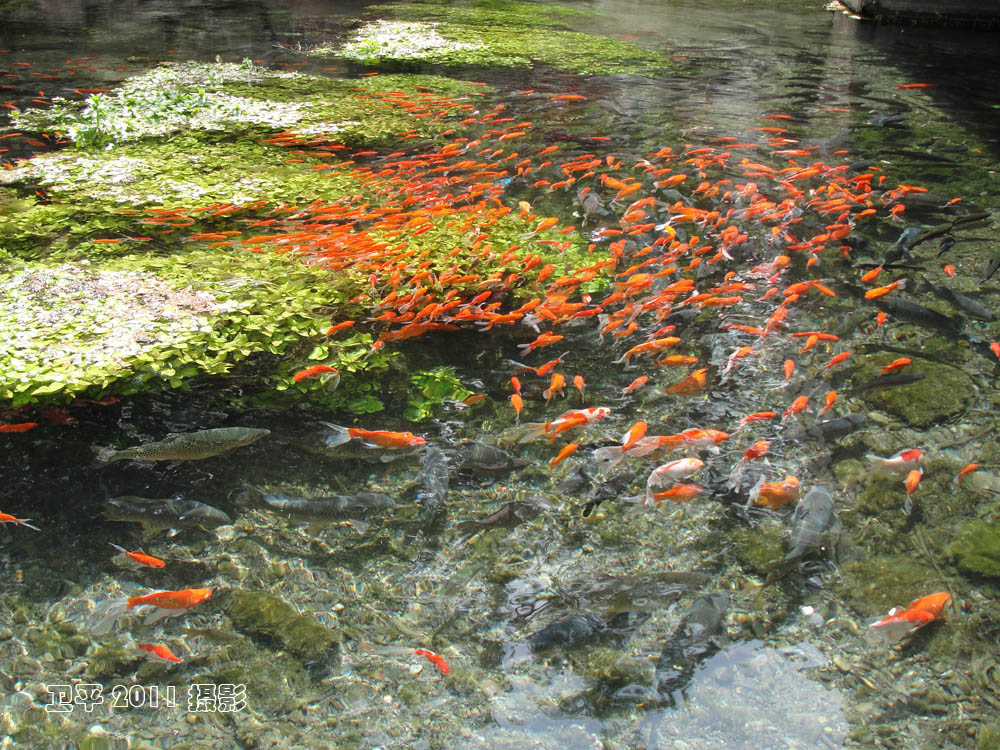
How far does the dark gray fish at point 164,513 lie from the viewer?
329 cm

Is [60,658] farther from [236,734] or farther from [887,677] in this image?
[887,677]

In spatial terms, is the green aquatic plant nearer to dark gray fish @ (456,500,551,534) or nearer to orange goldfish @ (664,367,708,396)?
dark gray fish @ (456,500,551,534)

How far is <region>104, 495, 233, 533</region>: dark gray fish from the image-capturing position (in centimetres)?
329

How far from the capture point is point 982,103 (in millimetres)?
9469

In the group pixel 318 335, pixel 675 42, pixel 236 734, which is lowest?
pixel 236 734

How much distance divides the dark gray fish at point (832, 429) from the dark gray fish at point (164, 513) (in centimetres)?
296

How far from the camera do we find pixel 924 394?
4.19 metres

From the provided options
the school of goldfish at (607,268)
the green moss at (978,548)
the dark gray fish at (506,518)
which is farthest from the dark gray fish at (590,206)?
the green moss at (978,548)

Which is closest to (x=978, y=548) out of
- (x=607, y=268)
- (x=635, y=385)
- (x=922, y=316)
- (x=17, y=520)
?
(x=635, y=385)

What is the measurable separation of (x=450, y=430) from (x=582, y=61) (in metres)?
9.16

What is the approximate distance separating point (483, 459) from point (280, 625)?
1235 millimetres

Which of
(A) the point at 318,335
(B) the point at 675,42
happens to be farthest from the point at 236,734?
(B) the point at 675,42

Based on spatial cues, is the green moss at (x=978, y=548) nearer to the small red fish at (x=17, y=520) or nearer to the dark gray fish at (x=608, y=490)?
the dark gray fish at (x=608, y=490)

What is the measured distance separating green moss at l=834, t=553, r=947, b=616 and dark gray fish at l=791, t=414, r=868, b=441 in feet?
2.59
